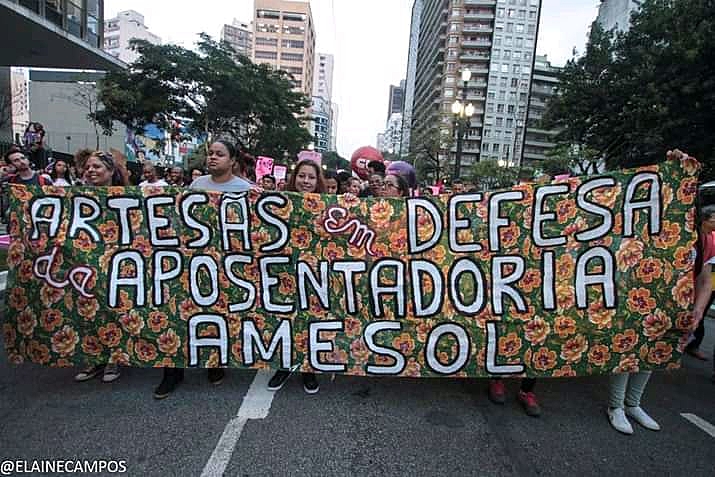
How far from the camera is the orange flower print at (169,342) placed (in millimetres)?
2936

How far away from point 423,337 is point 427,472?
0.86 meters

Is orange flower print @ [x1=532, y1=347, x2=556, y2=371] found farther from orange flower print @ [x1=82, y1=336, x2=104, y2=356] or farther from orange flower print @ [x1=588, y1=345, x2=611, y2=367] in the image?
orange flower print @ [x1=82, y1=336, x2=104, y2=356]

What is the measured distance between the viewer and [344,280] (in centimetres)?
295

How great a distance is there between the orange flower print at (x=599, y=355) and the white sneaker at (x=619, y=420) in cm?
38

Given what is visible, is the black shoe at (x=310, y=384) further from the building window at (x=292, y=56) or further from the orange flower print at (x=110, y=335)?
the building window at (x=292, y=56)

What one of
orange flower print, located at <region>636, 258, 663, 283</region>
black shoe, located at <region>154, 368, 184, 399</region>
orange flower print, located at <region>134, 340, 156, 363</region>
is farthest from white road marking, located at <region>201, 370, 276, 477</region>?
orange flower print, located at <region>636, 258, 663, 283</region>

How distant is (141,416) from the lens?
2.71 m

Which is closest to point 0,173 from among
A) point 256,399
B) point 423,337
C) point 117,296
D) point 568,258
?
point 117,296

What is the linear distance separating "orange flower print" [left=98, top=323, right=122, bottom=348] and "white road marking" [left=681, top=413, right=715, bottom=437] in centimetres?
421

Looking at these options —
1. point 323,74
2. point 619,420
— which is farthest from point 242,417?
point 323,74

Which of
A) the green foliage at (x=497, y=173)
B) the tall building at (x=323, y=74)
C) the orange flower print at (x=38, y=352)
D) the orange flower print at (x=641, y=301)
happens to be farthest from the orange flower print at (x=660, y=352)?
the tall building at (x=323, y=74)

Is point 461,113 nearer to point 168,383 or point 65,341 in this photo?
point 168,383

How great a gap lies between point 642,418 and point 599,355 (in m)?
0.59

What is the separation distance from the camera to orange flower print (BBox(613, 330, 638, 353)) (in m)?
2.82
